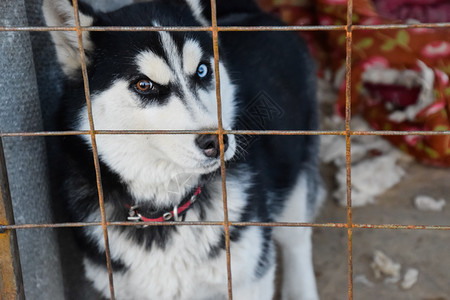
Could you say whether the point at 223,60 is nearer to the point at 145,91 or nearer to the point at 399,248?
the point at 145,91

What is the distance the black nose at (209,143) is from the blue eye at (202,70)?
329 mm

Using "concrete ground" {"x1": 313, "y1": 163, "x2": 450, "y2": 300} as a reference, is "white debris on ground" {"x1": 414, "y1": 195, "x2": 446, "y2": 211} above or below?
above

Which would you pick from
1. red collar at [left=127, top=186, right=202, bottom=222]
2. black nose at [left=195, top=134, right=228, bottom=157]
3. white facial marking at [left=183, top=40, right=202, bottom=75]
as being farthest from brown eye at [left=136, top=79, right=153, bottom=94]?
red collar at [left=127, top=186, right=202, bottom=222]

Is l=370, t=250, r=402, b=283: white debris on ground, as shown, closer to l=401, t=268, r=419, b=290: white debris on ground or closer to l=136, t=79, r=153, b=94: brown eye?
l=401, t=268, r=419, b=290: white debris on ground

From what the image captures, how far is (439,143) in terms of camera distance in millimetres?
3922

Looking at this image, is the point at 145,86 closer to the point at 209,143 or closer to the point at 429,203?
the point at 209,143

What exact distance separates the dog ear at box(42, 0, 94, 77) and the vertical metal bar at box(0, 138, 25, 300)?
1.18ft

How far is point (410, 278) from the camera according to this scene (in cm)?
288

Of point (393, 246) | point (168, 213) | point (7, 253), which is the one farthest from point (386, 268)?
point (7, 253)

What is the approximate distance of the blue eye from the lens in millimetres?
2066

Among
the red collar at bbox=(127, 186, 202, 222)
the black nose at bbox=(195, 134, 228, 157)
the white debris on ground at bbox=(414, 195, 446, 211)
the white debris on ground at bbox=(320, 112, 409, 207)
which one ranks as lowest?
the white debris on ground at bbox=(414, 195, 446, 211)

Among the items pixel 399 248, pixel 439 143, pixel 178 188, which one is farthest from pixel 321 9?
pixel 178 188

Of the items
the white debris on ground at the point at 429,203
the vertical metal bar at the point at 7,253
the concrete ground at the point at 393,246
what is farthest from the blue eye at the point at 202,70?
the white debris on ground at the point at 429,203

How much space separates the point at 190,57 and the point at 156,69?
0.14m
